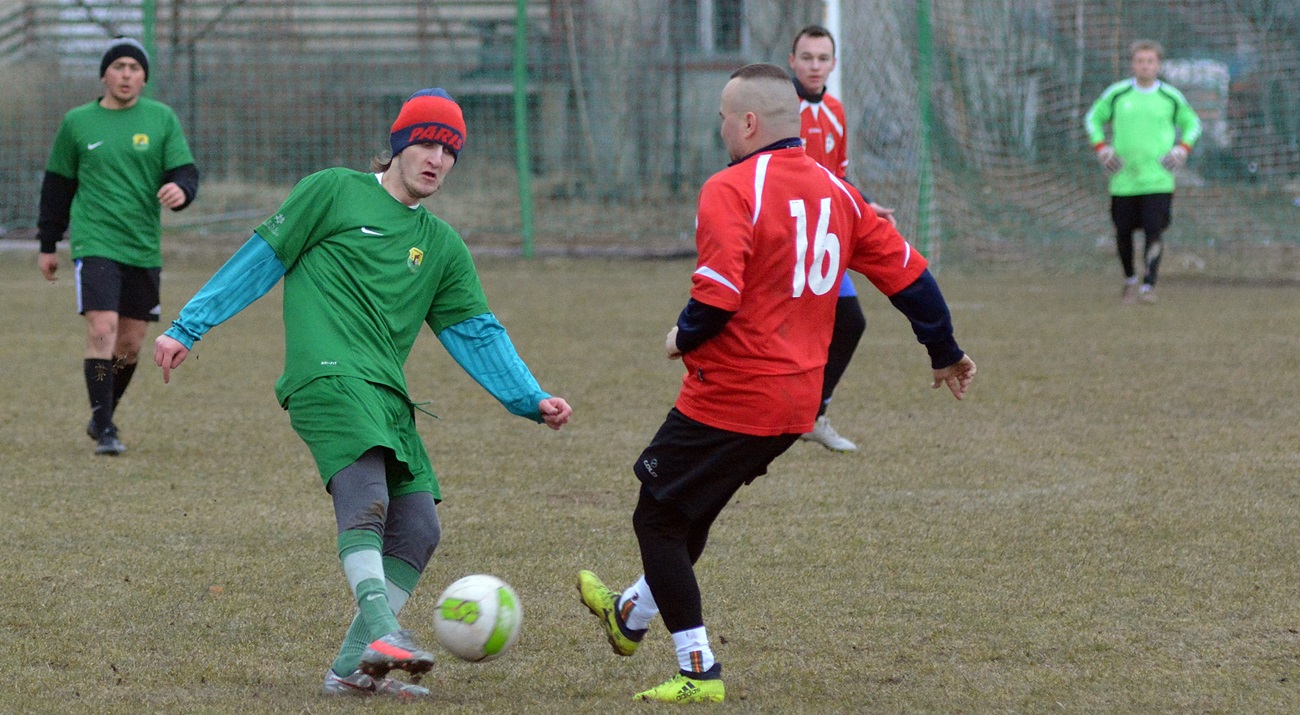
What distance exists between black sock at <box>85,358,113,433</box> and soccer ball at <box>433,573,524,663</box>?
3.95m

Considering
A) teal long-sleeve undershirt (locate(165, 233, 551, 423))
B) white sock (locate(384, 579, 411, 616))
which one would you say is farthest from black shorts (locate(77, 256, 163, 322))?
white sock (locate(384, 579, 411, 616))

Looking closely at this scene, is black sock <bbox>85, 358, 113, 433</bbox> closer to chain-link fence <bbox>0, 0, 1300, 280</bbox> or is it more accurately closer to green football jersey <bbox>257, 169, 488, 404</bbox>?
green football jersey <bbox>257, 169, 488, 404</bbox>

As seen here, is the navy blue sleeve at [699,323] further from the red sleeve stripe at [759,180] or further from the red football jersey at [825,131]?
Answer: the red football jersey at [825,131]

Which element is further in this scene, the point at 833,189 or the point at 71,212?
the point at 71,212

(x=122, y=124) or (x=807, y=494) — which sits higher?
(x=122, y=124)

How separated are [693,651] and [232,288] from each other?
148 centimetres

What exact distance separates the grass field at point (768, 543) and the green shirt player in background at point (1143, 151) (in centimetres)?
319

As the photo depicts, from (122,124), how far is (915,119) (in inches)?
384

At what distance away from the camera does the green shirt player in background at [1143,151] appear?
518 inches

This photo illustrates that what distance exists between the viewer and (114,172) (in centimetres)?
743

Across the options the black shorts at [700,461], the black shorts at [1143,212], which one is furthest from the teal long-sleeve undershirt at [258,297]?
the black shorts at [1143,212]

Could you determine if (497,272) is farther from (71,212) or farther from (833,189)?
(833,189)

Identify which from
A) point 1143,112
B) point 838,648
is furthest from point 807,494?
point 1143,112

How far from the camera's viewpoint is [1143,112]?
1350 centimetres
